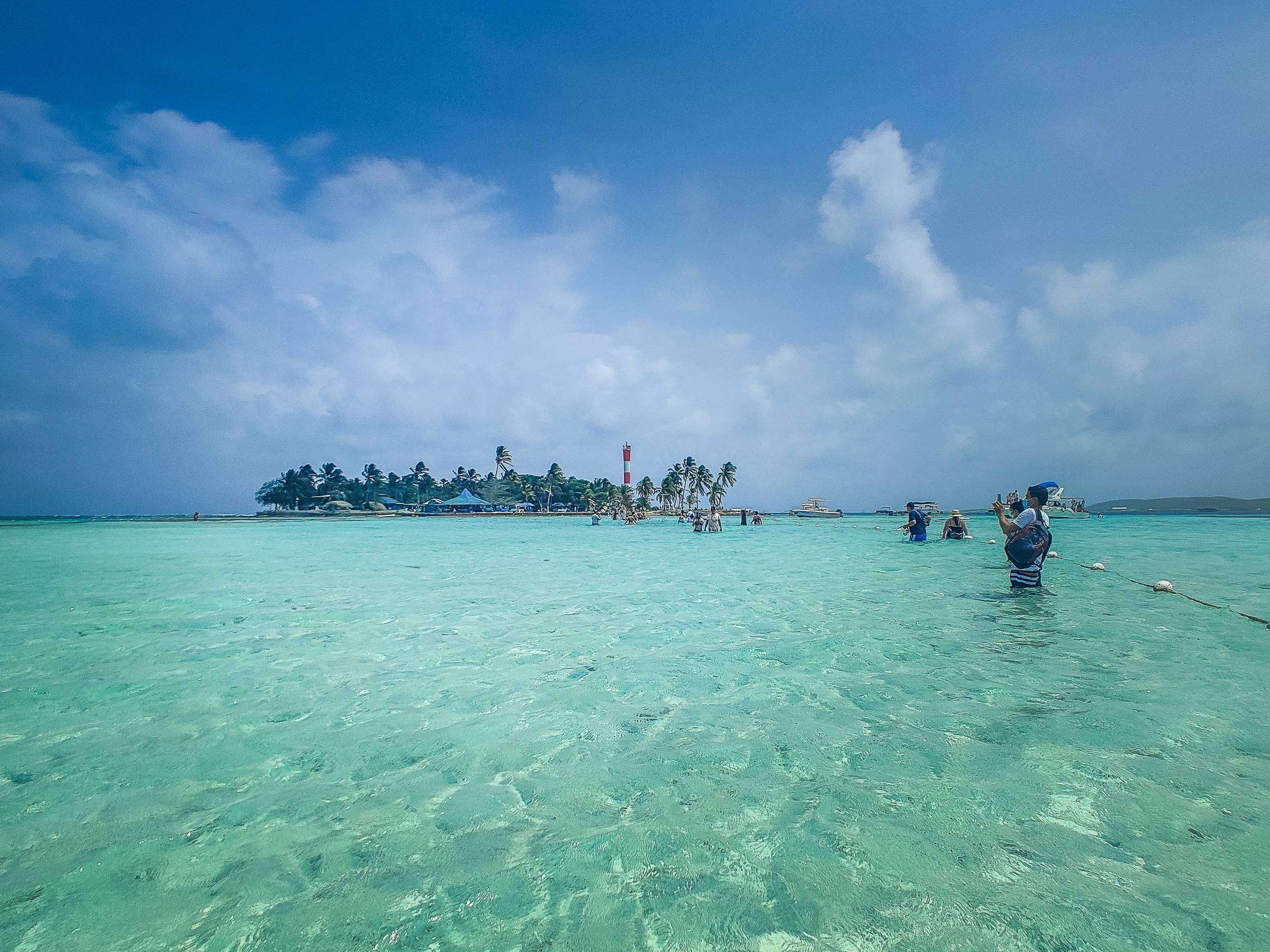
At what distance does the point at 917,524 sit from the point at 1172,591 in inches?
769

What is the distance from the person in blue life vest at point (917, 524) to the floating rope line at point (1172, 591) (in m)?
12.3

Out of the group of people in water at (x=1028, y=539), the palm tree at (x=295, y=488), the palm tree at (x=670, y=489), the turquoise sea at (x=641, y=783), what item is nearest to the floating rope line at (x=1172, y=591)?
the turquoise sea at (x=641, y=783)

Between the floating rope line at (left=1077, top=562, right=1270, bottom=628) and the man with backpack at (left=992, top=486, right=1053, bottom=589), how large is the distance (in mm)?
2888

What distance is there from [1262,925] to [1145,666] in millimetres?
5892

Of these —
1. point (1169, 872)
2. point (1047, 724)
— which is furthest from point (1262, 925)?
point (1047, 724)

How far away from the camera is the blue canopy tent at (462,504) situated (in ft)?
439

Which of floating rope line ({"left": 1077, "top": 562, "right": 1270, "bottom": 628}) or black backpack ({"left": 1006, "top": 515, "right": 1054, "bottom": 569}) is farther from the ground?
black backpack ({"left": 1006, "top": 515, "right": 1054, "bottom": 569})

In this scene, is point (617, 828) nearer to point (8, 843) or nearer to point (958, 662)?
point (8, 843)

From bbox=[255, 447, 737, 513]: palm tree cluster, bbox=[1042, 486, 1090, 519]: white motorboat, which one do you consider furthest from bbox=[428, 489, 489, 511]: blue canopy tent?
bbox=[1042, 486, 1090, 519]: white motorboat

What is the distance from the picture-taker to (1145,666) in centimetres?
725

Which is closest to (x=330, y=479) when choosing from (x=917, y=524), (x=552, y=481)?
(x=552, y=481)

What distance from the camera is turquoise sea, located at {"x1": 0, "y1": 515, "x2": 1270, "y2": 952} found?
279 cm

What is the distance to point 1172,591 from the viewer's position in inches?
526

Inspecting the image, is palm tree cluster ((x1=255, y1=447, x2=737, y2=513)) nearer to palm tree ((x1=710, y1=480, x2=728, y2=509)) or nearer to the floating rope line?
palm tree ((x1=710, y1=480, x2=728, y2=509))
